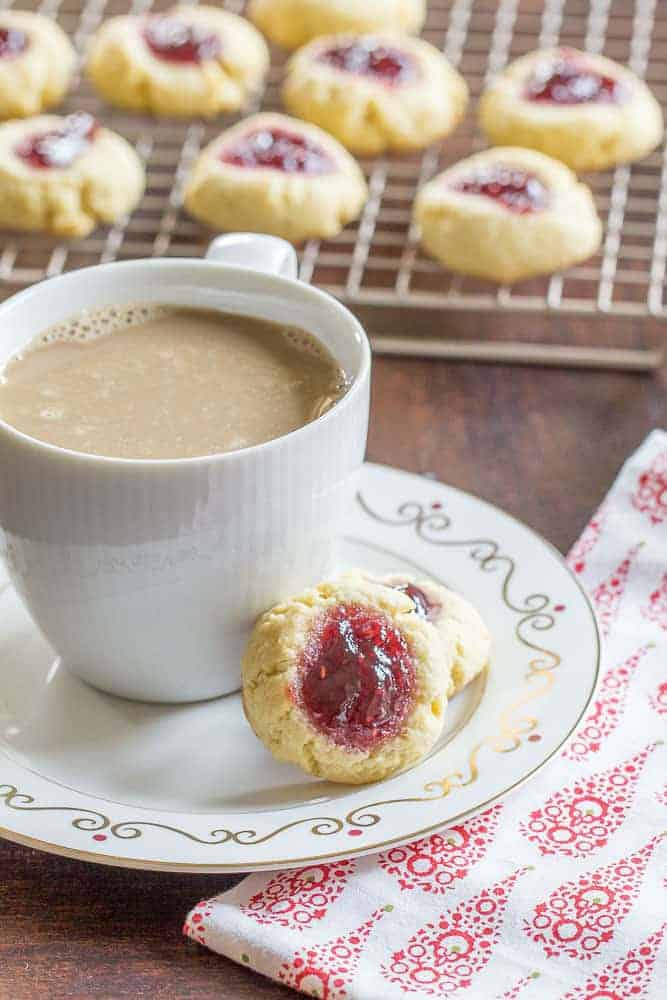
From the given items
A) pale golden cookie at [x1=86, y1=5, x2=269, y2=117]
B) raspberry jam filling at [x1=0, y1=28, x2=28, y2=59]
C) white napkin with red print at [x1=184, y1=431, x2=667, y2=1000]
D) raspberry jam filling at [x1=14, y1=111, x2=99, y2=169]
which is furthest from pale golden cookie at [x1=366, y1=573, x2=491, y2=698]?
raspberry jam filling at [x1=0, y1=28, x2=28, y2=59]

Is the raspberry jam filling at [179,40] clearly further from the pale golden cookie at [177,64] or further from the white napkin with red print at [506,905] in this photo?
the white napkin with red print at [506,905]

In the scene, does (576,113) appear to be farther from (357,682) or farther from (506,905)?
(506,905)

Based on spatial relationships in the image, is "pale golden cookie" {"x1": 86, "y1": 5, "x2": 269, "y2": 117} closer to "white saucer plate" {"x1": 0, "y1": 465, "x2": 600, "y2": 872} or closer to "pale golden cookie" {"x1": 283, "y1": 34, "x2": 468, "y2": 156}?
"pale golden cookie" {"x1": 283, "y1": 34, "x2": 468, "y2": 156}

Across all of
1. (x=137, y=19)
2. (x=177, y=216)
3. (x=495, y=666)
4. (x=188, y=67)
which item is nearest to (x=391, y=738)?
(x=495, y=666)

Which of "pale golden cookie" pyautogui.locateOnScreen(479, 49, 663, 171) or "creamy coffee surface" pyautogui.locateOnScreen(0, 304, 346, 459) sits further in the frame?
"pale golden cookie" pyautogui.locateOnScreen(479, 49, 663, 171)

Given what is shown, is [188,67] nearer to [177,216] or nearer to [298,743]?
[177,216]

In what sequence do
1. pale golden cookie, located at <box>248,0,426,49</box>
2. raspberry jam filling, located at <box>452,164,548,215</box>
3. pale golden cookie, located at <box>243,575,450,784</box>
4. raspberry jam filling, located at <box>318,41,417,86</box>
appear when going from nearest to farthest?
pale golden cookie, located at <box>243,575,450,784</box> → raspberry jam filling, located at <box>452,164,548,215</box> → raspberry jam filling, located at <box>318,41,417,86</box> → pale golden cookie, located at <box>248,0,426,49</box>
